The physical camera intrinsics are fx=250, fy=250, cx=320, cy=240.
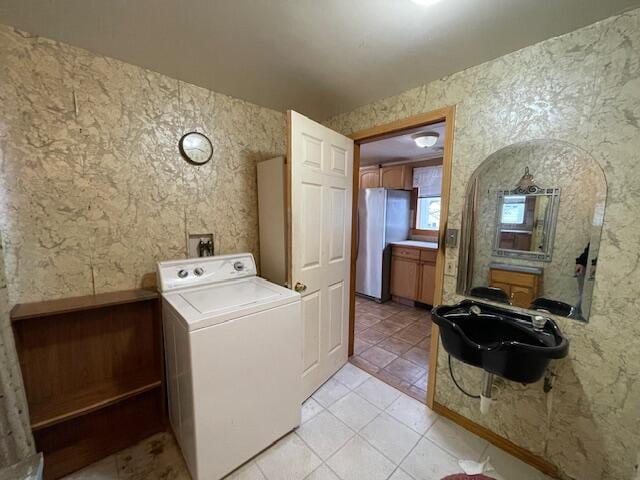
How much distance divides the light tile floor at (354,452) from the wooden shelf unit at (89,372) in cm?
14

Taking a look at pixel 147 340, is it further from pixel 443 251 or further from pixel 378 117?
pixel 378 117

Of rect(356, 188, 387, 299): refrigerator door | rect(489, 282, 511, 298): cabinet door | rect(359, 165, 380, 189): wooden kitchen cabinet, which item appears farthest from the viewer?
rect(359, 165, 380, 189): wooden kitchen cabinet

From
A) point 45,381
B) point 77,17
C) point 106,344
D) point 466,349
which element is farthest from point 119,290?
point 466,349

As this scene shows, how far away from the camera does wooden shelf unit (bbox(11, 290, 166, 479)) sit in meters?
1.27

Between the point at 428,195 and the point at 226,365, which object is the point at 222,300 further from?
the point at 428,195

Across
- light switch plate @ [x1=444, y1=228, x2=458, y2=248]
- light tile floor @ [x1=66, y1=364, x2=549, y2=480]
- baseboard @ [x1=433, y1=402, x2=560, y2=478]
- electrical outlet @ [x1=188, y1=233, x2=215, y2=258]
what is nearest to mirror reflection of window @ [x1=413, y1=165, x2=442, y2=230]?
light switch plate @ [x1=444, y1=228, x2=458, y2=248]

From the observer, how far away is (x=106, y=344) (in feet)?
4.83

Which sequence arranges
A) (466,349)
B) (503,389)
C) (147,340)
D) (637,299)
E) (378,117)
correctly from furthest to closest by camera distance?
(378,117) → (147,340) → (503,389) → (466,349) → (637,299)

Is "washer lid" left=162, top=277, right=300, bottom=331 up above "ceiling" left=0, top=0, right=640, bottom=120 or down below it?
below

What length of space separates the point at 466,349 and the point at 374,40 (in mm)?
1612

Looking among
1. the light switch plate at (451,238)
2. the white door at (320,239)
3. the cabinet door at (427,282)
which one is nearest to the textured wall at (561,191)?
the light switch plate at (451,238)

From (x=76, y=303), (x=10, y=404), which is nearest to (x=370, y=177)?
(x=76, y=303)

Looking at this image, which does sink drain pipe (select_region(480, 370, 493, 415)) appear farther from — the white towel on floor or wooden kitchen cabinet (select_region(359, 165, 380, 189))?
wooden kitchen cabinet (select_region(359, 165, 380, 189))

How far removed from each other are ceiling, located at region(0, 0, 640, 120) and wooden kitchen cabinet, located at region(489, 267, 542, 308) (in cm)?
121
